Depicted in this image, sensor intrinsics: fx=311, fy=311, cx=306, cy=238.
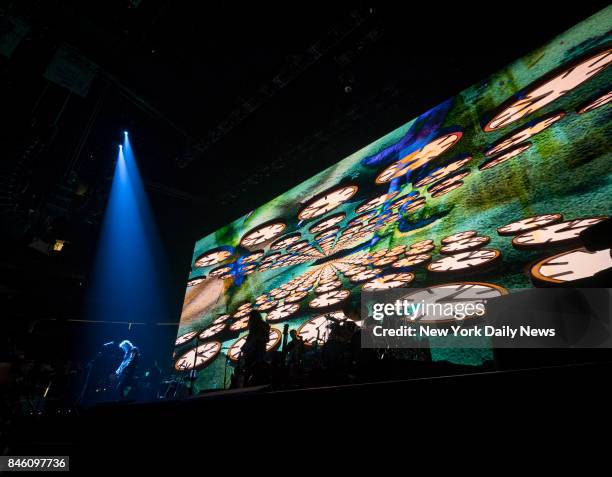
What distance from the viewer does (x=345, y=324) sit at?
2.79 metres

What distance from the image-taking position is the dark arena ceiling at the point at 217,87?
421cm

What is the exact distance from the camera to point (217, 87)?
5.48 metres

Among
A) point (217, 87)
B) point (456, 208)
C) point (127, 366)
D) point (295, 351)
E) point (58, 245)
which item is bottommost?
point (127, 366)

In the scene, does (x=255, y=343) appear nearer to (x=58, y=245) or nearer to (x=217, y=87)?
(x=217, y=87)

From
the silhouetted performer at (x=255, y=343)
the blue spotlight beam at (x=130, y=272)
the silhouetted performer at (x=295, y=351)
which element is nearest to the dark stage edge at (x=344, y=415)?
the silhouetted performer at (x=255, y=343)

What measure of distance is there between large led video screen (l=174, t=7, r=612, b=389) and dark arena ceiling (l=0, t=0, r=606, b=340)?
0.71m

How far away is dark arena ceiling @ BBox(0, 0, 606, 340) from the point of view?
4.21 meters

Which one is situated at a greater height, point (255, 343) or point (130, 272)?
point (130, 272)

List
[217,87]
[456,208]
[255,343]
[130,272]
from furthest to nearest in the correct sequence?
[130,272] → [217,87] → [456,208] → [255,343]

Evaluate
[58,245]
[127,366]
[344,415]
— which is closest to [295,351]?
[344,415]

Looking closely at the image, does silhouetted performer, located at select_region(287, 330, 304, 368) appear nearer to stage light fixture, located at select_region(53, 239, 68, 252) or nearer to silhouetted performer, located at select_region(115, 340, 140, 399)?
silhouetted performer, located at select_region(115, 340, 140, 399)

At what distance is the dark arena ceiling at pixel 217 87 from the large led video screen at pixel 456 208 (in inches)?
27.8

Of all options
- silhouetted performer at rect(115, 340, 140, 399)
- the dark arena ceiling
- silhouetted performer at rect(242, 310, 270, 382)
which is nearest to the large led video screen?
silhouetted performer at rect(242, 310, 270, 382)

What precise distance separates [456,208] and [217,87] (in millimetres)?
4451
